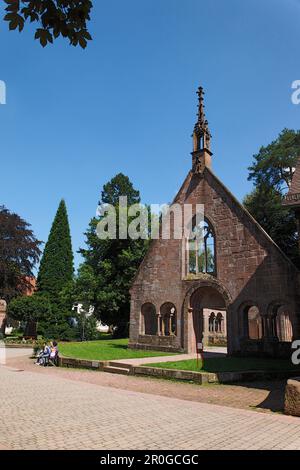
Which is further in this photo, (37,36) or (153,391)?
(153,391)

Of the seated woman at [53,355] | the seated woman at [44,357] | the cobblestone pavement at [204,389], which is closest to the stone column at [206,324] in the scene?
the seated woman at [53,355]

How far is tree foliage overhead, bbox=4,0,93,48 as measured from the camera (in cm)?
451

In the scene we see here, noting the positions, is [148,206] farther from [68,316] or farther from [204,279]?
[204,279]

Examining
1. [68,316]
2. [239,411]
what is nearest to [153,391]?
[239,411]

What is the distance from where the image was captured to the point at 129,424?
7562 mm

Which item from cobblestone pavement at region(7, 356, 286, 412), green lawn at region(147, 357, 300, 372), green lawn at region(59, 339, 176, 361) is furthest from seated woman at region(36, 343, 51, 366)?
green lawn at region(147, 357, 300, 372)

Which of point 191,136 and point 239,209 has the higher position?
point 191,136

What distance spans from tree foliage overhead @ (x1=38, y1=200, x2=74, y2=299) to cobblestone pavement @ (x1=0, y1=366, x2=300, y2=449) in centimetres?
3847

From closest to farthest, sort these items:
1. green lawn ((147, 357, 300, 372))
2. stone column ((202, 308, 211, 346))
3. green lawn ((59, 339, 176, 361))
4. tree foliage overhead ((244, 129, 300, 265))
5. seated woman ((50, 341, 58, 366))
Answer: green lawn ((147, 357, 300, 372)), seated woman ((50, 341, 58, 366)), green lawn ((59, 339, 176, 361)), tree foliage overhead ((244, 129, 300, 265)), stone column ((202, 308, 211, 346))

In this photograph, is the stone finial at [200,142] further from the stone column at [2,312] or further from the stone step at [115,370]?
the stone column at [2,312]

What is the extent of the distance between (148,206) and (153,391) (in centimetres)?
2923

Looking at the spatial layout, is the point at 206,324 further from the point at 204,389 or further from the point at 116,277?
the point at 204,389

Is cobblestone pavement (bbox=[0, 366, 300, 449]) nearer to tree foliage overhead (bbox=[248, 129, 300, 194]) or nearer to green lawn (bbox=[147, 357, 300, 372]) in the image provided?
green lawn (bbox=[147, 357, 300, 372])
